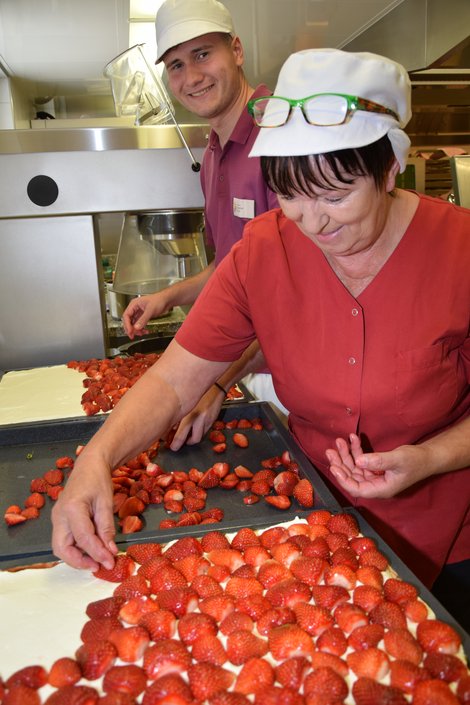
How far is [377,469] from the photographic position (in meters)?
1.09

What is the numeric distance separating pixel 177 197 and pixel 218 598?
155cm

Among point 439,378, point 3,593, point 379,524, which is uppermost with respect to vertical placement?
point 439,378

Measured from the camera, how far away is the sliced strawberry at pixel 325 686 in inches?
29.5

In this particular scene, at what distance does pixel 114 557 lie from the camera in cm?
104

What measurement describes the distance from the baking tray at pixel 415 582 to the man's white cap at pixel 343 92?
652 millimetres

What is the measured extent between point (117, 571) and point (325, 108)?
82cm

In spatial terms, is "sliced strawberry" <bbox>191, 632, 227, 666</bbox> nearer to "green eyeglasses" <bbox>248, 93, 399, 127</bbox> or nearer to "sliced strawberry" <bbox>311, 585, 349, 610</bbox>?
"sliced strawberry" <bbox>311, 585, 349, 610</bbox>

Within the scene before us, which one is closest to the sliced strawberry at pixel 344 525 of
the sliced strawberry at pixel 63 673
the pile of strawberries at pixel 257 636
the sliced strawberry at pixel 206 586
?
the pile of strawberries at pixel 257 636

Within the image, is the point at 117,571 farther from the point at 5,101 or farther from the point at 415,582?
the point at 5,101

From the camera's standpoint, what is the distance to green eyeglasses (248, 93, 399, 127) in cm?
98

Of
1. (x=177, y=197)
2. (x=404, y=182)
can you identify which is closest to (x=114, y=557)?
(x=177, y=197)

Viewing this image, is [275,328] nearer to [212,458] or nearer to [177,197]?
[212,458]

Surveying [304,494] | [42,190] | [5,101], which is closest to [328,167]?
[304,494]

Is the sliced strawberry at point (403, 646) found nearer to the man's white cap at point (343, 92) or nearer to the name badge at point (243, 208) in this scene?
the man's white cap at point (343, 92)
